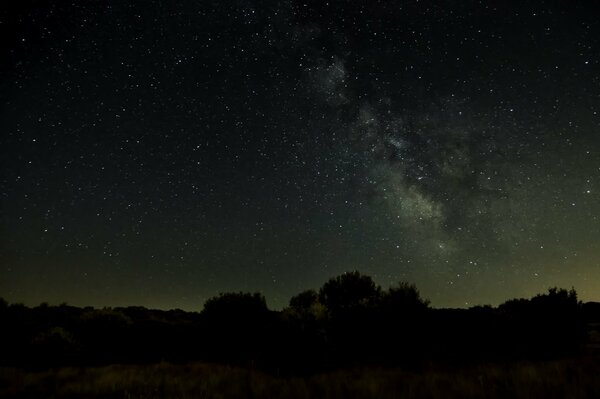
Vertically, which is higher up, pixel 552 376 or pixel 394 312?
pixel 394 312

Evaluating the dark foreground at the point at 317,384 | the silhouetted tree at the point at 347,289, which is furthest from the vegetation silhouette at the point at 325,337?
the silhouetted tree at the point at 347,289

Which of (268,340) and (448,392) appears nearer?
(448,392)

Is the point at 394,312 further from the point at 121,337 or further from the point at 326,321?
the point at 121,337

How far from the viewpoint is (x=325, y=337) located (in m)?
A: 14.8

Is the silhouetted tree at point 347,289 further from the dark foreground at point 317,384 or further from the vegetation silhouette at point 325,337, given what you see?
the dark foreground at point 317,384

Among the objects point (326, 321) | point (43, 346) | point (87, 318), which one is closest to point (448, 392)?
point (326, 321)

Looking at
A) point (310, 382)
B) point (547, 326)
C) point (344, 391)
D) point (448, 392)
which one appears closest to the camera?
point (448, 392)

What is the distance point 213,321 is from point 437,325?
12.3 meters

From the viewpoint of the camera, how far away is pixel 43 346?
56.0 ft

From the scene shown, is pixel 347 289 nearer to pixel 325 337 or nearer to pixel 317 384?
pixel 325 337

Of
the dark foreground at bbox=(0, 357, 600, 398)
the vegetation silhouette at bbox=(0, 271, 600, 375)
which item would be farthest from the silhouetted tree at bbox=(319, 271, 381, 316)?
the dark foreground at bbox=(0, 357, 600, 398)

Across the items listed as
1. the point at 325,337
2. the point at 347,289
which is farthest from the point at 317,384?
the point at 347,289

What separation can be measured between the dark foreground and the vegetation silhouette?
217 cm

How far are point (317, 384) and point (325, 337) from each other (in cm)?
501
